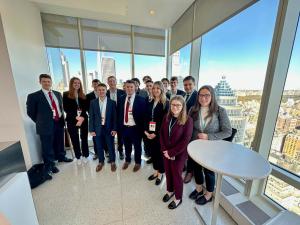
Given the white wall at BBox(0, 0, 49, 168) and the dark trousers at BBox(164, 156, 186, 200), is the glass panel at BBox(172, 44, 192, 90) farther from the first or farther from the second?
the white wall at BBox(0, 0, 49, 168)

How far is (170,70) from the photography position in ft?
14.6

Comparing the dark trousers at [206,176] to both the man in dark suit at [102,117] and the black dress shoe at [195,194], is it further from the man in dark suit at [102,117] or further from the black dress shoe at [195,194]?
the man in dark suit at [102,117]

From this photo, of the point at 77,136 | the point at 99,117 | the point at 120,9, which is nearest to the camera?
the point at 99,117

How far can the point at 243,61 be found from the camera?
1890 millimetres

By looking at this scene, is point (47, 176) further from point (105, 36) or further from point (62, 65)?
point (105, 36)

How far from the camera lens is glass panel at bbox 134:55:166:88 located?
4.28 meters

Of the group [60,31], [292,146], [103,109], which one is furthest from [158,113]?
[60,31]

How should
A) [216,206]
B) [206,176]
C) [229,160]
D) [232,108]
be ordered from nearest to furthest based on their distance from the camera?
[229,160] < [216,206] < [206,176] < [232,108]

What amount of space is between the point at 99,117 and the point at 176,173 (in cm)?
160

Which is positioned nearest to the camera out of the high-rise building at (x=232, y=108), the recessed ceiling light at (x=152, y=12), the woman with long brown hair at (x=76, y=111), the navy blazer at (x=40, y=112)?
the high-rise building at (x=232, y=108)

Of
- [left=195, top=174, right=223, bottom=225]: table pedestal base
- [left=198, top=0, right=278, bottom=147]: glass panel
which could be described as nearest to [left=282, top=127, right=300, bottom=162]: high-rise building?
[left=198, top=0, right=278, bottom=147]: glass panel

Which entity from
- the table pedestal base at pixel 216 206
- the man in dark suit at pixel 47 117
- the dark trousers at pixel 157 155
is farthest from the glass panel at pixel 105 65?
the table pedestal base at pixel 216 206

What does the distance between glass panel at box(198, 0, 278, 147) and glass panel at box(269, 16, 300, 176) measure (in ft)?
0.69

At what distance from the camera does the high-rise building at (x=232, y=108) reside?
77.5 inches
